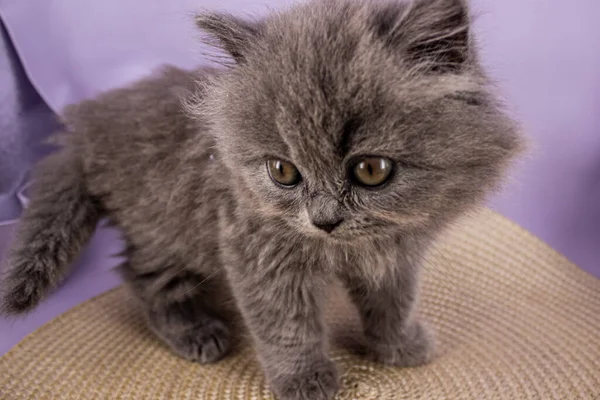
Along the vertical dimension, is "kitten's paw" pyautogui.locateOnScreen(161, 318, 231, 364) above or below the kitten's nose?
below

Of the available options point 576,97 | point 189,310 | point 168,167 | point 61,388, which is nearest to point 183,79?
point 168,167

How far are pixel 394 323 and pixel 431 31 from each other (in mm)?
699

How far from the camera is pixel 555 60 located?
1979 millimetres

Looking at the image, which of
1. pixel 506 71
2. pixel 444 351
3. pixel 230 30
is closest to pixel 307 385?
pixel 444 351

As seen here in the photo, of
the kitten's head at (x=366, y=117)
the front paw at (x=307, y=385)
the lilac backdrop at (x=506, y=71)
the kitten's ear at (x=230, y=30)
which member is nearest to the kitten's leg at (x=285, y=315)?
the front paw at (x=307, y=385)

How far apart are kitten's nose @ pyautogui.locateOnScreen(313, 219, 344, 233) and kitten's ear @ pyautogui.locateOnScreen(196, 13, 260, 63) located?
1.10 feet

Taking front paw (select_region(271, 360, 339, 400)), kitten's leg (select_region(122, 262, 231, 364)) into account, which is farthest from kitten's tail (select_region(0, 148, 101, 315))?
front paw (select_region(271, 360, 339, 400))

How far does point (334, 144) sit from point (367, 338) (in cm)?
66

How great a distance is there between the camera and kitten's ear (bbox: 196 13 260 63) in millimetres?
1110

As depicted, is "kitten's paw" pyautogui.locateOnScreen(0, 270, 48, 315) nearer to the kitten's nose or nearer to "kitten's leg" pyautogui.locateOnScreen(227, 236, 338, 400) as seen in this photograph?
"kitten's leg" pyautogui.locateOnScreen(227, 236, 338, 400)

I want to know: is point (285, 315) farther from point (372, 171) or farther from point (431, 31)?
point (431, 31)

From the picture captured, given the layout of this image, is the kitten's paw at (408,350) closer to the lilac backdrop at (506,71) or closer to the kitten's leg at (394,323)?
the kitten's leg at (394,323)

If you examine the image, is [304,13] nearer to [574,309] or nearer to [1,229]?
[574,309]

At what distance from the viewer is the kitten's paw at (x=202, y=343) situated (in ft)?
4.91
